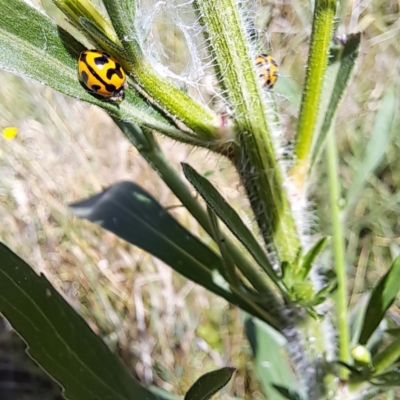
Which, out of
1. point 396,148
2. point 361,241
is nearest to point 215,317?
point 361,241

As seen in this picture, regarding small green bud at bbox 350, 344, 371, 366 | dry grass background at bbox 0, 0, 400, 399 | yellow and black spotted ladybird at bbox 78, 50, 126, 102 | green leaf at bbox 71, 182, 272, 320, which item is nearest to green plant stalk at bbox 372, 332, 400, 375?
small green bud at bbox 350, 344, 371, 366

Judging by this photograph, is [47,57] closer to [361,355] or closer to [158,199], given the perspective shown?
[361,355]

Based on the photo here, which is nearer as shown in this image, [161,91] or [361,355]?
[161,91]

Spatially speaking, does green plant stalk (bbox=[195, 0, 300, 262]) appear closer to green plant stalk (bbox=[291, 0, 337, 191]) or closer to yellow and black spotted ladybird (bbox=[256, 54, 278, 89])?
green plant stalk (bbox=[291, 0, 337, 191])

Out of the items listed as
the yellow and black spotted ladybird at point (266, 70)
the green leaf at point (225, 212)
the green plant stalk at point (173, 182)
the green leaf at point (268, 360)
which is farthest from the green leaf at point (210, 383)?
the green leaf at point (268, 360)

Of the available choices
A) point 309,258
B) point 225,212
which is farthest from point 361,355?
point 225,212

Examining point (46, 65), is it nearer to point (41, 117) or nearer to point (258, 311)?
point (258, 311)
